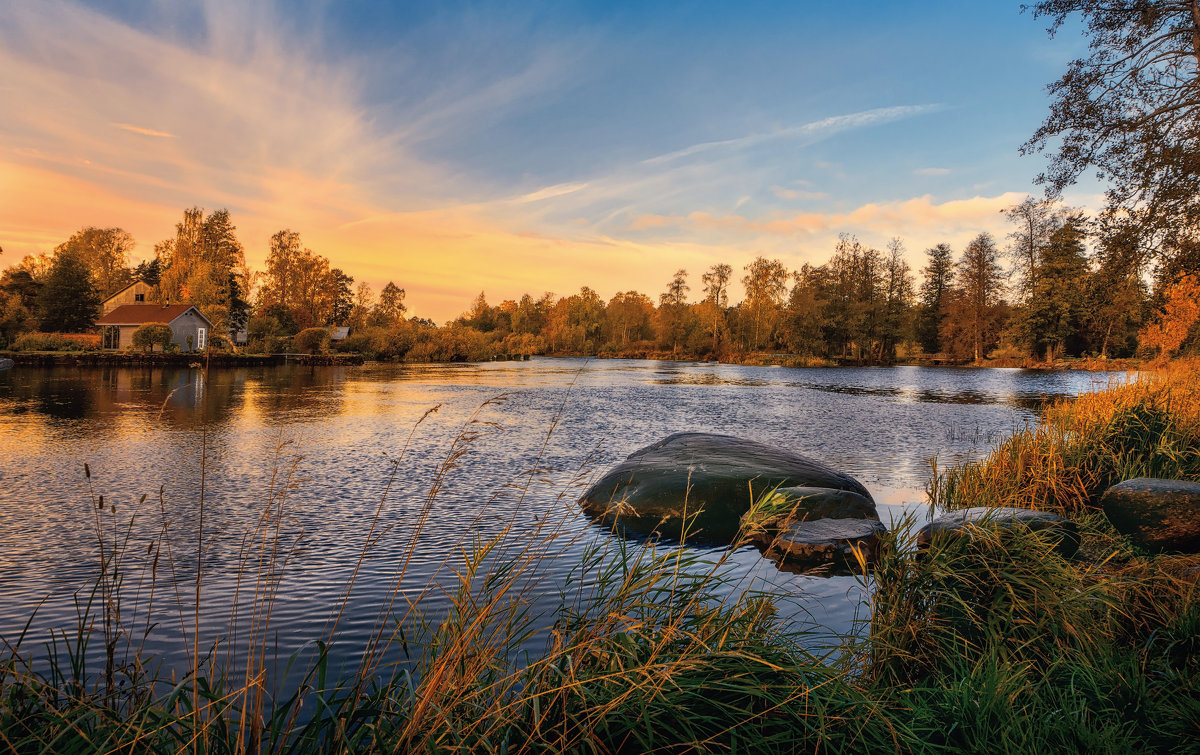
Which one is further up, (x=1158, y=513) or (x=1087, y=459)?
(x=1087, y=459)

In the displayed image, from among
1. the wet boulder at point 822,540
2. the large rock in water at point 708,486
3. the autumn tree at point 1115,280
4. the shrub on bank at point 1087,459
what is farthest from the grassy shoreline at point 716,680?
the autumn tree at point 1115,280

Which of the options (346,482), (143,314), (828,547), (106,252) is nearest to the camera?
(828,547)

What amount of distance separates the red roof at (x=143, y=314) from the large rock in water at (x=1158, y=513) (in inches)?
2297

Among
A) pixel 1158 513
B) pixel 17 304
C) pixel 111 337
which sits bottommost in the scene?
pixel 1158 513

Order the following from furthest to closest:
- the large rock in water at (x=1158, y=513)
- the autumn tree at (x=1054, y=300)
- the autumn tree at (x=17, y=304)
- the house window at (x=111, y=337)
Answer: the autumn tree at (x=1054, y=300) < the house window at (x=111, y=337) < the autumn tree at (x=17, y=304) < the large rock in water at (x=1158, y=513)

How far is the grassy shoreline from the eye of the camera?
2402 mm

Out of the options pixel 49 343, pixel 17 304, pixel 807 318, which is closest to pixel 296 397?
pixel 49 343

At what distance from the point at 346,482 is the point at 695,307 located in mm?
94755

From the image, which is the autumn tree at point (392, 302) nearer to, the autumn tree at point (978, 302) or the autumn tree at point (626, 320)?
the autumn tree at point (626, 320)

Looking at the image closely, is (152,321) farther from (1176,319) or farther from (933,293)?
(933,293)

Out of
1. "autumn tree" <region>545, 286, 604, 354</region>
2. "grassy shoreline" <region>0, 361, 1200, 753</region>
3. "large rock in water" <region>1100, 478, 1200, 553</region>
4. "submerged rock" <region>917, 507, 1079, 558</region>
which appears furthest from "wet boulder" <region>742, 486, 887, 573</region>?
"autumn tree" <region>545, 286, 604, 354</region>

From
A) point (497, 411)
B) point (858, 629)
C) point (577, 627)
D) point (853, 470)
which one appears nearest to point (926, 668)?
point (858, 629)

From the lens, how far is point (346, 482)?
10.5 m

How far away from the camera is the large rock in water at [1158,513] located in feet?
21.1
